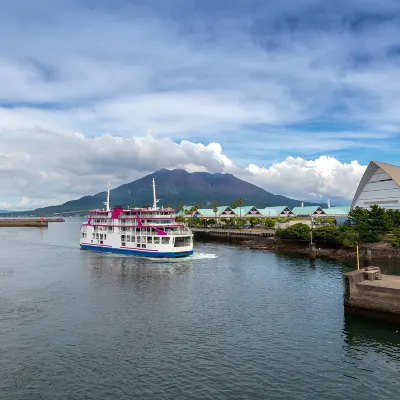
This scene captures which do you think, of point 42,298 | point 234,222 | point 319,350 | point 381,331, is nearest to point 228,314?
point 319,350

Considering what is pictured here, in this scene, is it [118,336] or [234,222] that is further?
[234,222]

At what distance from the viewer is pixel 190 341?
1113 inches

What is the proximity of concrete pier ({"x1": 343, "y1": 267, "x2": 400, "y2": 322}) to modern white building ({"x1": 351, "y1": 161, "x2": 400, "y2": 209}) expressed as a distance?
231 feet

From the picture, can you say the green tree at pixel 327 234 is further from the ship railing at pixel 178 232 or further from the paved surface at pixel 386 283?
the paved surface at pixel 386 283

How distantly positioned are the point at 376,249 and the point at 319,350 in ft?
163

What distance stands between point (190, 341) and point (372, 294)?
662 inches

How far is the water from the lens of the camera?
21641 millimetres

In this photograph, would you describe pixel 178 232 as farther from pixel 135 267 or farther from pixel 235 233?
pixel 235 233

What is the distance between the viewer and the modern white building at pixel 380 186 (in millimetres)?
100188

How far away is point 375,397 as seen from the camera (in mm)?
20516

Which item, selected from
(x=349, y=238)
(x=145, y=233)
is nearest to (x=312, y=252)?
(x=349, y=238)

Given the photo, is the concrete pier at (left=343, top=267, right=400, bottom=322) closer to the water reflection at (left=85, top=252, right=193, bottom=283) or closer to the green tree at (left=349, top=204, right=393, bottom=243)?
the water reflection at (left=85, top=252, right=193, bottom=283)

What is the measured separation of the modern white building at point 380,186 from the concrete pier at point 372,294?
7045 centimetres

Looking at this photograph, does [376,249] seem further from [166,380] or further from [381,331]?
[166,380]
